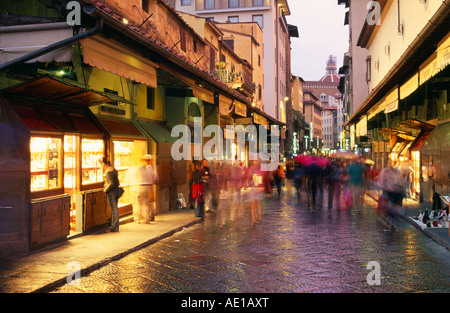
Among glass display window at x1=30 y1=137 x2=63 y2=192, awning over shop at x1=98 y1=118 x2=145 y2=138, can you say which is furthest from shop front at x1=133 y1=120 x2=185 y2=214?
glass display window at x1=30 y1=137 x2=63 y2=192

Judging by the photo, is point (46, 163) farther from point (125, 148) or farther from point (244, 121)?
point (244, 121)

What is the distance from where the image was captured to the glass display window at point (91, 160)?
10594 mm

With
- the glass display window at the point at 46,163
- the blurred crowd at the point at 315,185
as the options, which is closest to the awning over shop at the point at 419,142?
the blurred crowd at the point at 315,185

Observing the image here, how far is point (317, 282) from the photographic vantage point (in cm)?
634

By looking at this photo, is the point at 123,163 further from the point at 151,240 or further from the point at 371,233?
the point at 371,233

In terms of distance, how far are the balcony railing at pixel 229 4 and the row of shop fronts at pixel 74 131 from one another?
133ft

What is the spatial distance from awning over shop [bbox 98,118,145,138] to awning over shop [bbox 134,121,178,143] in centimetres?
40

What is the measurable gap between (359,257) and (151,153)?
26.1 feet

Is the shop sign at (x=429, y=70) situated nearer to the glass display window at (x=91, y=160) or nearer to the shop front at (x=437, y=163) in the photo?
the shop front at (x=437, y=163)

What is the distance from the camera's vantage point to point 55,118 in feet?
31.0

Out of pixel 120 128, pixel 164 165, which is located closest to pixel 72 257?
pixel 120 128

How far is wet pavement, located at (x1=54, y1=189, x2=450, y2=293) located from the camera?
6215 millimetres

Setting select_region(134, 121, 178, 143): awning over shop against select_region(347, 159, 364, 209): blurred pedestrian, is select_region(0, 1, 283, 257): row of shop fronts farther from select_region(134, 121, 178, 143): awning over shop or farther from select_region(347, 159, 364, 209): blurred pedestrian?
select_region(347, 159, 364, 209): blurred pedestrian
